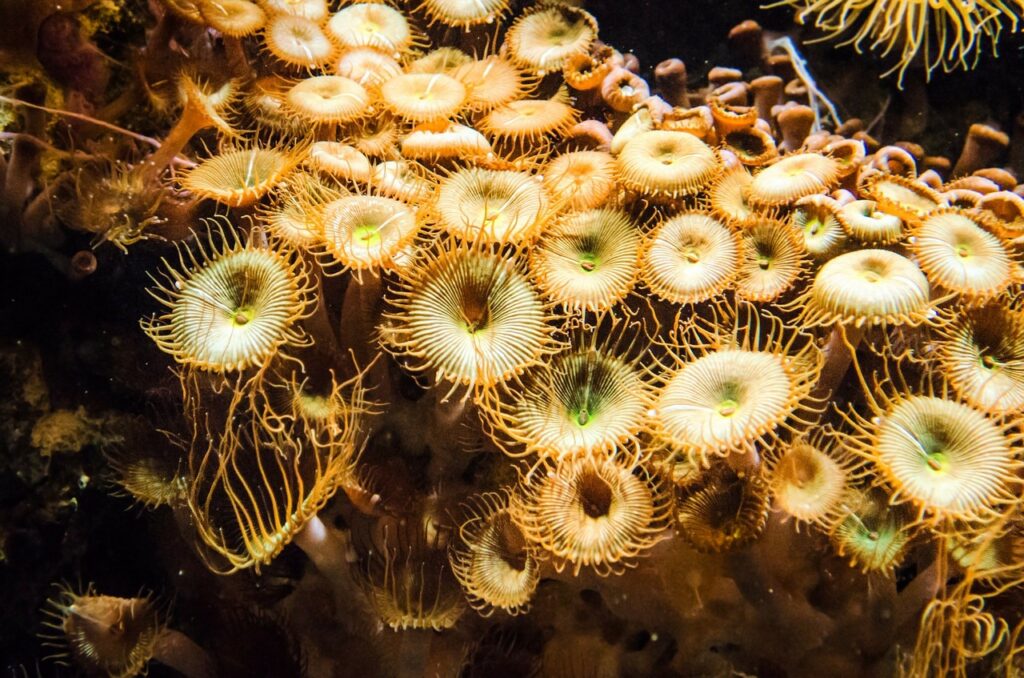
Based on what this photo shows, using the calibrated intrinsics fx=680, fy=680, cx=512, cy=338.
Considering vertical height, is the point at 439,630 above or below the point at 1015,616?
below

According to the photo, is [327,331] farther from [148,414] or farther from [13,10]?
[13,10]

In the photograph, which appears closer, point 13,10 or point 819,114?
point 13,10

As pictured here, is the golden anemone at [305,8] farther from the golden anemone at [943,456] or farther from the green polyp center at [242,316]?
the golden anemone at [943,456]

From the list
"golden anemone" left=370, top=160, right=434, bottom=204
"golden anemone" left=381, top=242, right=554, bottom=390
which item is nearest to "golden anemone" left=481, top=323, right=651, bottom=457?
"golden anemone" left=381, top=242, right=554, bottom=390

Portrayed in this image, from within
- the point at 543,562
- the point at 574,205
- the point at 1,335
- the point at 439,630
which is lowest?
the point at 439,630

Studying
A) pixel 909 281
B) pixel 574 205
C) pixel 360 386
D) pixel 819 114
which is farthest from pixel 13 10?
pixel 819 114

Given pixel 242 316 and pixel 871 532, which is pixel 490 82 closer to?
pixel 242 316

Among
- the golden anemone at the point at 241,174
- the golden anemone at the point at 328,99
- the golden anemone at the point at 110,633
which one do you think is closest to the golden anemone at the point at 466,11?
the golden anemone at the point at 328,99
